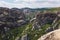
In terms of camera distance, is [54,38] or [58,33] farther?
[58,33]
